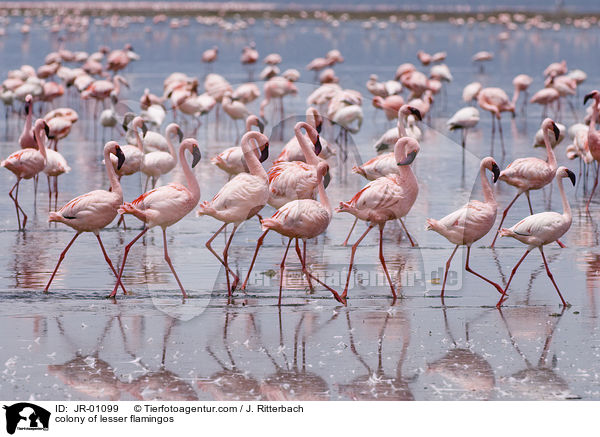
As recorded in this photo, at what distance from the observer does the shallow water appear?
6.02 meters

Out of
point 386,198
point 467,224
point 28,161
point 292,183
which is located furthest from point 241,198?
point 28,161

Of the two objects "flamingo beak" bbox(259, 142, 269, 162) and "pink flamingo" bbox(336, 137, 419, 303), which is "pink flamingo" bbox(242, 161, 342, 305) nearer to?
"pink flamingo" bbox(336, 137, 419, 303)

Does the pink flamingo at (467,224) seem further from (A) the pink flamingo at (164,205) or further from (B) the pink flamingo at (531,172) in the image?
(B) the pink flamingo at (531,172)

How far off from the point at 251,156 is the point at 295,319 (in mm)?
1552

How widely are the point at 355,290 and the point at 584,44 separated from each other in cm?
4339

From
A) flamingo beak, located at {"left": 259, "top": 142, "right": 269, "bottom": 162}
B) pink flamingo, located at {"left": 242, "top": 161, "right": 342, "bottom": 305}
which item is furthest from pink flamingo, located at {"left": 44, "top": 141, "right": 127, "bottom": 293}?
pink flamingo, located at {"left": 242, "top": 161, "right": 342, "bottom": 305}

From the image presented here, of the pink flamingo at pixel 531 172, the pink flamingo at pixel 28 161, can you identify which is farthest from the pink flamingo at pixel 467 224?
the pink flamingo at pixel 28 161

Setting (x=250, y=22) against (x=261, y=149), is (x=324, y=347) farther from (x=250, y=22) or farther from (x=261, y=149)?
(x=250, y=22)

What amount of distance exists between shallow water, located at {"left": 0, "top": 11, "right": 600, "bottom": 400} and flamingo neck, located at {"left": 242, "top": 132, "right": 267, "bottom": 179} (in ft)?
2.86

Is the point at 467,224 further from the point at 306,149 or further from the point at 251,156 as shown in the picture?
the point at 306,149

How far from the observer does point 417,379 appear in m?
6.09

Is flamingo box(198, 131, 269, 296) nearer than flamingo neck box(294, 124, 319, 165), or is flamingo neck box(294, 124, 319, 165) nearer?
flamingo box(198, 131, 269, 296)

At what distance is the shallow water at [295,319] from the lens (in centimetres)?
602

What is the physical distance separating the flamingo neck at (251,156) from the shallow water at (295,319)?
2.86 ft
